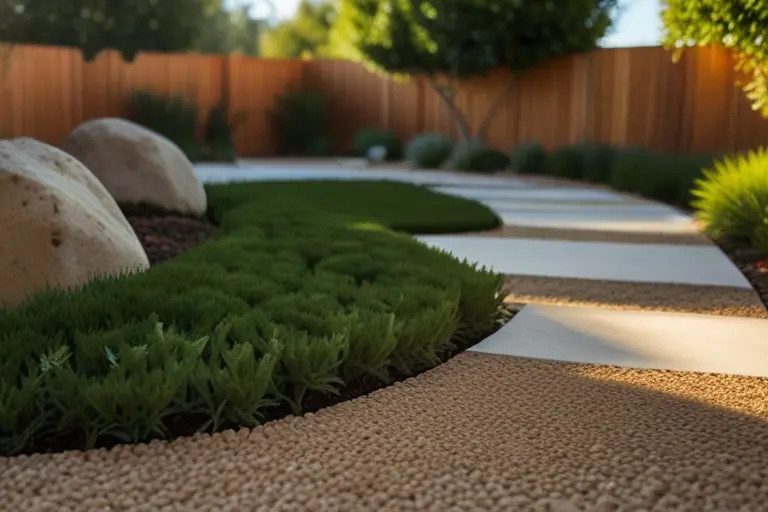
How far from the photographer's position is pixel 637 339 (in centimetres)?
460

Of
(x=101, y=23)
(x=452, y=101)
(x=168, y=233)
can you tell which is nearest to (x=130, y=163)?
(x=168, y=233)

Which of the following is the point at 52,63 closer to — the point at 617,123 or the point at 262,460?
the point at 617,123

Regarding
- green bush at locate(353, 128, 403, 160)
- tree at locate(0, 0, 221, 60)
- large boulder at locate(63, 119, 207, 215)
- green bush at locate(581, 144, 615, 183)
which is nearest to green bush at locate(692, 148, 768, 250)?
large boulder at locate(63, 119, 207, 215)

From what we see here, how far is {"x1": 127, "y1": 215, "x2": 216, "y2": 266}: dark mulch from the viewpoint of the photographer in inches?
244

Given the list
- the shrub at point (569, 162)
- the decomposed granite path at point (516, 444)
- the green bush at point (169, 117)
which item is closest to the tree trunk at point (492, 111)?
the shrub at point (569, 162)

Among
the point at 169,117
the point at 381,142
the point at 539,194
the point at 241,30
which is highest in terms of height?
the point at 241,30

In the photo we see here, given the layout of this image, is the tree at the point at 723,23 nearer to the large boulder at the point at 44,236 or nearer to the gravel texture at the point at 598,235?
the gravel texture at the point at 598,235

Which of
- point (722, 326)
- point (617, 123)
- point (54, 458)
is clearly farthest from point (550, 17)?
point (54, 458)

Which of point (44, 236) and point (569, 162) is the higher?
point (569, 162)

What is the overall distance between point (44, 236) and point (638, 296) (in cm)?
335

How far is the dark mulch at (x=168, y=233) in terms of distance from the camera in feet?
20.4

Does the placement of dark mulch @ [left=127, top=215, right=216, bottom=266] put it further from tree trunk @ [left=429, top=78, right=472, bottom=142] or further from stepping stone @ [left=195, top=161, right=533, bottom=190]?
tree trunk @ [left=429, top=78, right=472, bottom=142]

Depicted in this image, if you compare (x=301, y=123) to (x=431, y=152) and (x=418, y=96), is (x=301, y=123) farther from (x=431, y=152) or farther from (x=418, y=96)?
(x=431, y=152)

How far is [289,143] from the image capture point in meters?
24.1
